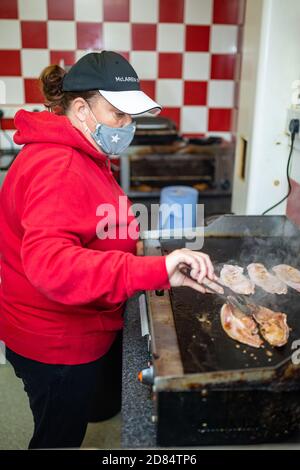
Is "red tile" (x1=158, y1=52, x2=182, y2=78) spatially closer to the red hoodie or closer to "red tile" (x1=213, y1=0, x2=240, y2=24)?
"red tile" (x1=213, y1=0, x2=240, y2=24)

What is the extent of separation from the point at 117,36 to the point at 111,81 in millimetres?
1996

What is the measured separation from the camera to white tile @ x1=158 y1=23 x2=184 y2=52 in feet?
10.1

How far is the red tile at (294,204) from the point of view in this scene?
2.02 meters

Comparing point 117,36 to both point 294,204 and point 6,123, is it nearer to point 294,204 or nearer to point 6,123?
point 6,123

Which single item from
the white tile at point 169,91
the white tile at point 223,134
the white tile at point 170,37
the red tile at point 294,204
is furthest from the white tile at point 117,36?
the red tile at point 294,204

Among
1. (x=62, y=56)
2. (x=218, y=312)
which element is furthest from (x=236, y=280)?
(x=62, y=56)

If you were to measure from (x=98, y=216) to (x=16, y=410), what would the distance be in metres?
1.40

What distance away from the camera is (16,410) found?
7.41 ft

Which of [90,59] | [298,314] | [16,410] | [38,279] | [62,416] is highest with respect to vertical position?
[90,59]

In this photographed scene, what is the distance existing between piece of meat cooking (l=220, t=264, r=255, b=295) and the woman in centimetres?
26

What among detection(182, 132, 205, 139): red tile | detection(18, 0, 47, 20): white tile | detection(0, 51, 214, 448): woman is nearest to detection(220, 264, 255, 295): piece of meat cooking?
detection(0, 51, 214, 448): woman

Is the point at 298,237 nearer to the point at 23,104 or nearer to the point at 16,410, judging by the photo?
the point at 16,410

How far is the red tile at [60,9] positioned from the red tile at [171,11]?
1.80 ft
